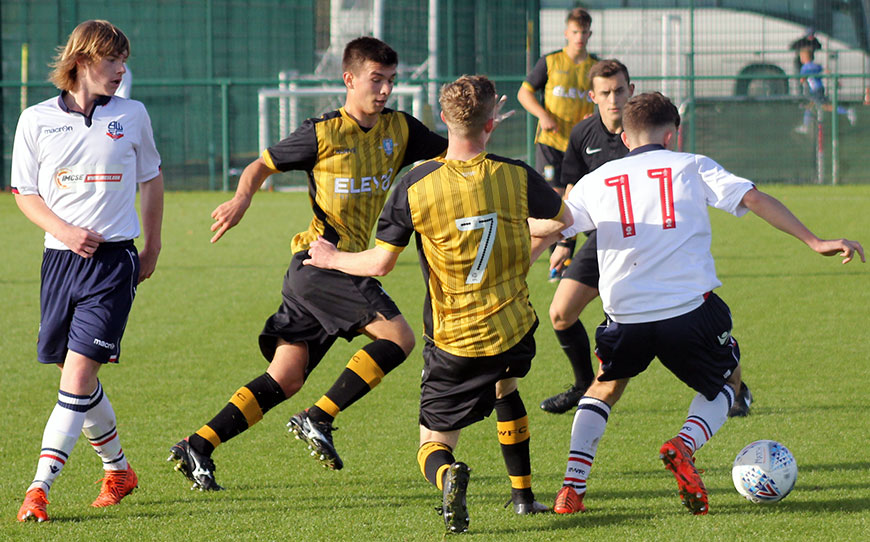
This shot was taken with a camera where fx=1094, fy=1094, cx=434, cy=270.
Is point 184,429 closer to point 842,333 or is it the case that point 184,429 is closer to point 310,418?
point 310,418

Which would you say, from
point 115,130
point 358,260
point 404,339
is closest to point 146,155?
point 115,130

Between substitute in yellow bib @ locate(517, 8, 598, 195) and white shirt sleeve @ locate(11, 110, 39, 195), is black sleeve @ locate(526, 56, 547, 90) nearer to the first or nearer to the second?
substitute in yellow bib @ locate(517, 8, 598, 195)

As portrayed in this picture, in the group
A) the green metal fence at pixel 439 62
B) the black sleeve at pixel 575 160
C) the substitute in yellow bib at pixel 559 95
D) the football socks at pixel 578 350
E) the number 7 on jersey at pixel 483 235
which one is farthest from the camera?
the green metal fence at pixel 439 62

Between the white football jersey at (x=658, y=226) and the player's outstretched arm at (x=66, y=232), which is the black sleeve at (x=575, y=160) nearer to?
the white football jersey at (x=658, y=226)

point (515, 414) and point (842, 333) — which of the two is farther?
point (842, 333)

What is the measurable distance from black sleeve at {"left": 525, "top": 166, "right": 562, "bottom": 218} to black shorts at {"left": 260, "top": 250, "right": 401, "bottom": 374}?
1.09m

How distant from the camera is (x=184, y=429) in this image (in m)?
5.61

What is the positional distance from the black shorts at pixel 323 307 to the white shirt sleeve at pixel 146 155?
0.79 metres

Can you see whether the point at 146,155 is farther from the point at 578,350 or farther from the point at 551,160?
the point at 551,160

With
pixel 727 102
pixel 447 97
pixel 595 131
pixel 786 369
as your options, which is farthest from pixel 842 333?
pixel 727 102

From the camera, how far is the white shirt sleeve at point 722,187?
4.10 meters

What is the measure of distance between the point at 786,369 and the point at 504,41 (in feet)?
48.3

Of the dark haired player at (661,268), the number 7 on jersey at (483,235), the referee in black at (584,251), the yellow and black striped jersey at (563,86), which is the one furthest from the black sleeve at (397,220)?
the yellow and black striped jersey at (563,86)

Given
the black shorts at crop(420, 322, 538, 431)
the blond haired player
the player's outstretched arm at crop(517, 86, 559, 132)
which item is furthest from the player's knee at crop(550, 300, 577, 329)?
the player's outstretched arm at crop(517, 86, 559, 132)
